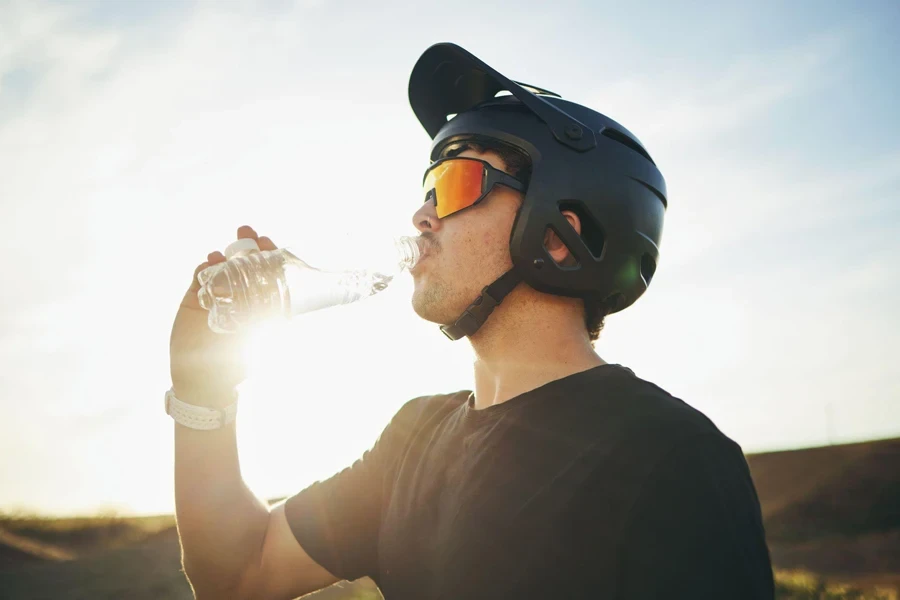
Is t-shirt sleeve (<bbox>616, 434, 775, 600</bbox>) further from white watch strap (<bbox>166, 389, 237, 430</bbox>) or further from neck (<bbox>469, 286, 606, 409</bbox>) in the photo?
white watch strap (<bbox>166, 389, 237, 430</bbox>)

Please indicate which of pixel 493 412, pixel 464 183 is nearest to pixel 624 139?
Result: pixel 464 183

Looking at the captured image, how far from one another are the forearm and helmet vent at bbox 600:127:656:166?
2.68 metres

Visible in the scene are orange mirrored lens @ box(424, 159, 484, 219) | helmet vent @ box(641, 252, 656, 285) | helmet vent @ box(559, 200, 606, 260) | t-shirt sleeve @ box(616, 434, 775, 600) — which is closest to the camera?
t-shirt sleeve @ box(616, 434, 775, 600)

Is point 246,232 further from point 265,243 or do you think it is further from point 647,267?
point 647,267

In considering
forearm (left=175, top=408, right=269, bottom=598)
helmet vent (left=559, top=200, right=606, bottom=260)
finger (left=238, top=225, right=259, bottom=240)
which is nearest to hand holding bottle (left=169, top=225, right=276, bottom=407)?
forearm (left=175, top=408, right=269, bottom=598)

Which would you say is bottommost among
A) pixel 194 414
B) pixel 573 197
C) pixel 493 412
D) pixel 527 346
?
pixel 493 412

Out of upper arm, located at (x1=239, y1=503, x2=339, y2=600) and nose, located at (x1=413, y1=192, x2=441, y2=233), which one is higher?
nose, located at (x1=413, y1=192, x2=441, y2=233)

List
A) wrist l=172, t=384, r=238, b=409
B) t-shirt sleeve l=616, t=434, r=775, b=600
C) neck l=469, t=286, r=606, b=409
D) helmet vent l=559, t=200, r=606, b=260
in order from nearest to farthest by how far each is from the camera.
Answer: t-shirt sleeve l=616, t=434, r=775, b=600 < neck l=469, t=286, r=606, b=409 < wrist l=172, t=384, r=238, b=409 < helmet vent l=559, t=200, r=606, b=260

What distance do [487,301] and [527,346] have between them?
0.32 metres

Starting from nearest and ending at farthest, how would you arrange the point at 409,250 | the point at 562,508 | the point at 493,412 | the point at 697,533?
the point at 697,533 < the point at 562,508 < the point at 493,412 < the point at 409,250

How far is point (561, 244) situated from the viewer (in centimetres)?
329

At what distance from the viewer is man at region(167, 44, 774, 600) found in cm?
221

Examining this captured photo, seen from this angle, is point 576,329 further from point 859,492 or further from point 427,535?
point 859,492

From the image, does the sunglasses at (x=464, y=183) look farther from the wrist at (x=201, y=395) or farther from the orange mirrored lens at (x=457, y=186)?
the wrist at (x=201, y=395)
